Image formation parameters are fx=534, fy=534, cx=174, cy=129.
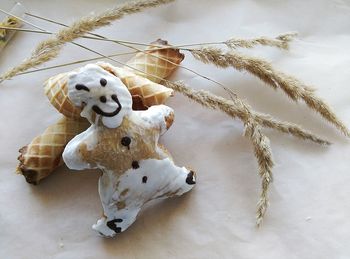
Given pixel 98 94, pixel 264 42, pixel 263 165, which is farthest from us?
pixel 264 42

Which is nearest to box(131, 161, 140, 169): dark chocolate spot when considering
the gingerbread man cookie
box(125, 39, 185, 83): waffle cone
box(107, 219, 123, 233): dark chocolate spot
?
the gingerbread man cookie

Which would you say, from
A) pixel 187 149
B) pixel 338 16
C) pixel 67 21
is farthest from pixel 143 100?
pixel 338 16

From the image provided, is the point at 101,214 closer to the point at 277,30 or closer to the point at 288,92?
the point at 288,92

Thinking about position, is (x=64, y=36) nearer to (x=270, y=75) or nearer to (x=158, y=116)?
(x=158, y=116)

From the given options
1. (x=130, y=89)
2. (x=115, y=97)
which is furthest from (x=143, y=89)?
(x=115, y=97)

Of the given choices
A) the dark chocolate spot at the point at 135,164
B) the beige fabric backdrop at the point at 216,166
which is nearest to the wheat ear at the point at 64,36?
the beige fabric backdrop at the point at 216,166
